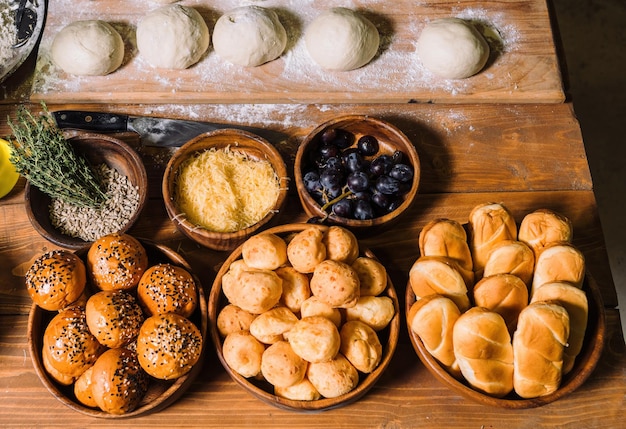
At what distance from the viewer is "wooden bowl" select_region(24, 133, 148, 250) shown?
132cm

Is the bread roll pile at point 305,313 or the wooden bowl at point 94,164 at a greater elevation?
the wooden bowl at point 94,164

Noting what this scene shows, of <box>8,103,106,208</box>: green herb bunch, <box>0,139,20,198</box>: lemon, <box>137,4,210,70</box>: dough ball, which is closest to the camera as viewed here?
<box>8,103,106,208</box>: green herb bunch

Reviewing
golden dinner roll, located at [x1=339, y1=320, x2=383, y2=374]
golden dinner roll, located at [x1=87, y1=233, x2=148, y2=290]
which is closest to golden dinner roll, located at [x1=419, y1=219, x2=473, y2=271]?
golden dinner roll, located at [x1=339, y1=320, x2=383, y2=374]

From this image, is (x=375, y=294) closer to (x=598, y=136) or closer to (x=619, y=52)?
(x=598, y=136)

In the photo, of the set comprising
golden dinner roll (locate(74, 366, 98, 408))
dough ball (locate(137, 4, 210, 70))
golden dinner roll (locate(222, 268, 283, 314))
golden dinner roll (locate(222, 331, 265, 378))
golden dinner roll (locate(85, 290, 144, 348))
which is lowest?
golden dinner roll (locate(222, 331, 265, 378))

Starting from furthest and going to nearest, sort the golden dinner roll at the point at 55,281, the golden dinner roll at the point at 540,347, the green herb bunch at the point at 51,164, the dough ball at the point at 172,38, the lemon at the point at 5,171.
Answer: the dough ball at the point at 172,38 → the lemon at the point at 5,171 → the green herb bunch at the point at 51,164 → the golden dinner roll at the point at 55,281 → the golden dinner roll at the point at 540,347

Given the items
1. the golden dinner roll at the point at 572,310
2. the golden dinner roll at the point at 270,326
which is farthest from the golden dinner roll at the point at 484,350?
the golden dinner roll at the point at 270,326

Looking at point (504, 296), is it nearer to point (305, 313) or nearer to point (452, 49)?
point (305, 313)

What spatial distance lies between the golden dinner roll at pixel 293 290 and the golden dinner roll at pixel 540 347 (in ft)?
1.43

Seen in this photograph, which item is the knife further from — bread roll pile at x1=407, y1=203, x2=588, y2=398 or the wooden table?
bread roll pile at x1=407, y1=203, x2=588, y2=398

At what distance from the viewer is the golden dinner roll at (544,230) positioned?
1219 mm

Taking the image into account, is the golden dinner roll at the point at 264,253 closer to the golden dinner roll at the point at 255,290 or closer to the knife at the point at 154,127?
the golden dinner roll at the point at 255,290

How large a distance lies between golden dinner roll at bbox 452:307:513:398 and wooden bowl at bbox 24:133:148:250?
0.79 metres

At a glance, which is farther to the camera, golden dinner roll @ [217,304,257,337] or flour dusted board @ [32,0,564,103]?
flour dusted board @ [32,0,564,103]
